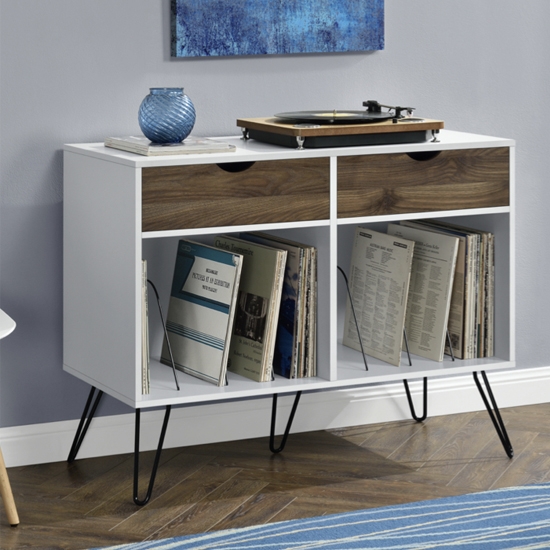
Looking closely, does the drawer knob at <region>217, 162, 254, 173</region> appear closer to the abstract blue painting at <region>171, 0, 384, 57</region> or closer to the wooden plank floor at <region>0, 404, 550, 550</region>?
the abstract blue painting at <region>171, 0, 384, 57</region>

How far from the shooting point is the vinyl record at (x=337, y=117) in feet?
8.41

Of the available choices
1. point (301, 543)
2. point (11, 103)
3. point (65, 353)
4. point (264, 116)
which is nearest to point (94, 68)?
point (11, 103)

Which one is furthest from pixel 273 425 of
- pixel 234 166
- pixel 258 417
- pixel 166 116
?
pixel 166 116

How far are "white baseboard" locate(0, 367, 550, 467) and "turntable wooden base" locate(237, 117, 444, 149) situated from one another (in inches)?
31.2

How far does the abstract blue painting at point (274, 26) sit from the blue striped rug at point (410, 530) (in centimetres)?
121

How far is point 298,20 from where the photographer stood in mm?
2848

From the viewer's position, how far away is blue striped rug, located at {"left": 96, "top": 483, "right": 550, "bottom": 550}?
226cm

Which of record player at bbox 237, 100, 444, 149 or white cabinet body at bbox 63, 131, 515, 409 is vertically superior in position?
record player at bbox 237, 100, 444, 149

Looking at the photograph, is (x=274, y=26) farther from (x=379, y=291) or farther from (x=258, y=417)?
(x=258, y=417)

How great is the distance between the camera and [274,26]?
2.82 meters

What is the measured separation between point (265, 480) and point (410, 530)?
0.46 metres

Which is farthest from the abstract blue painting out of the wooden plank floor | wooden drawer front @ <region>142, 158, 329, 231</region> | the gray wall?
the wooden plank floor

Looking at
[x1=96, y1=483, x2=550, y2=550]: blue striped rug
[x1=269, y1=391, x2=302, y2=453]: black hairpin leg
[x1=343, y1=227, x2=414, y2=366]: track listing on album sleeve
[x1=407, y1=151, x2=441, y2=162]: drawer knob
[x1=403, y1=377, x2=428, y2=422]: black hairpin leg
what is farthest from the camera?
[x1=403, y1=377, x2=428, y2=422]: black hairpin leg

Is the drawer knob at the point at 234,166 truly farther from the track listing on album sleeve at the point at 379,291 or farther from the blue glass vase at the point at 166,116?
the track listing on album sleeve at the point at 379,291
